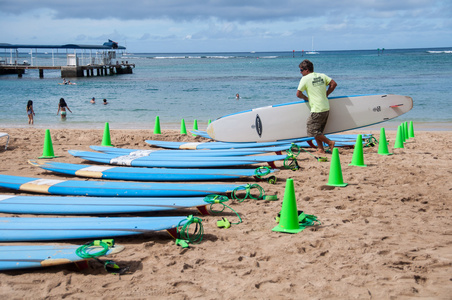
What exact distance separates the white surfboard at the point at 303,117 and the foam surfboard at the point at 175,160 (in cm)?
188

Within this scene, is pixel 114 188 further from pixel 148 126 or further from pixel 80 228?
pixel 148 126

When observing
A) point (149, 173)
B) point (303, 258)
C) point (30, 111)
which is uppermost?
point (30, 111)

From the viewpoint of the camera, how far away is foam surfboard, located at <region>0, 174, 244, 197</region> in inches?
214

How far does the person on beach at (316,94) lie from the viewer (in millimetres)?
7863

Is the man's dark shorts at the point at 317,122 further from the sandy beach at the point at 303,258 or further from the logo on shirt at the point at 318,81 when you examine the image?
the sandy beach at the point at 303,258

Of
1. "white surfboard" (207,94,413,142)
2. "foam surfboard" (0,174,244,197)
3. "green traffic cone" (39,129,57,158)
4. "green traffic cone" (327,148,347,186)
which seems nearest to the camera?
"foam surfboard" (0,174,244,197)

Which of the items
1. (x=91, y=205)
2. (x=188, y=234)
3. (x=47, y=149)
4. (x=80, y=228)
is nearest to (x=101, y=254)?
(x=80, y=228)

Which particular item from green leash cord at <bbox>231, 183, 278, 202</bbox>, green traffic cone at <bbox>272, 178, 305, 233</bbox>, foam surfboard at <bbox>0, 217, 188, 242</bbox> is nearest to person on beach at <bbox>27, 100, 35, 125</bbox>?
green leash cord at <bbox>231, 183, 278, 202</bbox>

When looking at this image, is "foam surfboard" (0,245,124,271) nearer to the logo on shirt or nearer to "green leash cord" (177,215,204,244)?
"green leash cord" (177,215,204,244)

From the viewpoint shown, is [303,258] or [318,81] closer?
[303,258]

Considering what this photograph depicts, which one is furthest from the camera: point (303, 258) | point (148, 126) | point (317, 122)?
point (148, 126)

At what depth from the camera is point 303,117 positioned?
351 inches

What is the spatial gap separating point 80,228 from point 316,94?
17.2ft

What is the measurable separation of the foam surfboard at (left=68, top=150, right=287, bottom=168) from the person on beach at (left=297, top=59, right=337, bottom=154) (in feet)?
4.41
